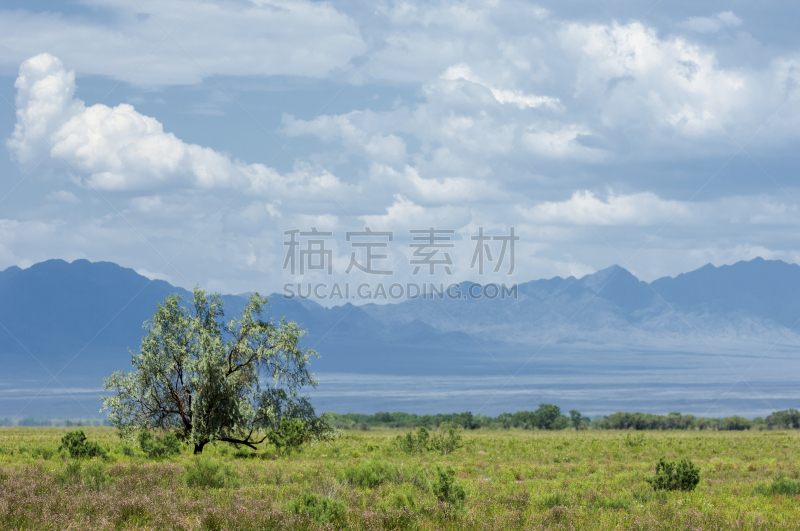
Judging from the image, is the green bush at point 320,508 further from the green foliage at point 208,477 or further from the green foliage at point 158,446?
the green foliage at point 158,446

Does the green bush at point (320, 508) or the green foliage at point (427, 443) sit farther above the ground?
the green bush at point (320, 508)

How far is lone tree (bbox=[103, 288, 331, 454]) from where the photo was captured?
3014 cm

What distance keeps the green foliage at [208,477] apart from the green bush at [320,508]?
5.18m

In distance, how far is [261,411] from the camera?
3161 centimetres

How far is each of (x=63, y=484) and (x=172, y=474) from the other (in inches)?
125

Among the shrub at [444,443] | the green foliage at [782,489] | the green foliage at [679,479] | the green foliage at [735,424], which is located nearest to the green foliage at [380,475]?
the green foliage at [679,479]

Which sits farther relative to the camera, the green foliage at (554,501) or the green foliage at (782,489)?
the green foliage at (782,489)

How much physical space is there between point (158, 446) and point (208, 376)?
417 cm

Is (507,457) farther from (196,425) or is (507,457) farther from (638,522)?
(638,522)

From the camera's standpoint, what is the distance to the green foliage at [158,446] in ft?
86.3

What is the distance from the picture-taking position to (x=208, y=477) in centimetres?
1755

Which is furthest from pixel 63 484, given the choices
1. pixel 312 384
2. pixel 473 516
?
pixel 312 384

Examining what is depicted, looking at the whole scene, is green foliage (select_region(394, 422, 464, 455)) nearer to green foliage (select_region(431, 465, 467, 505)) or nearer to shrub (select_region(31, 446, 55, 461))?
shrub (select_region(31, 446, 55, 461))

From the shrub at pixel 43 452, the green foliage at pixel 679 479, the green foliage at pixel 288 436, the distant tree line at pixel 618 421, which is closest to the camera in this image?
the green foliage at pixel 679 479
